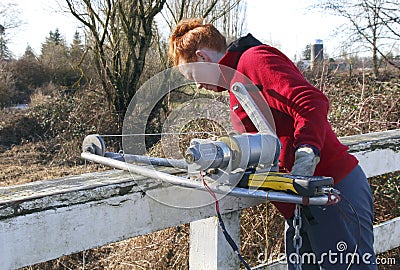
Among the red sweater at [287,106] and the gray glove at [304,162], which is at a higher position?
the red sweater at [287,106]

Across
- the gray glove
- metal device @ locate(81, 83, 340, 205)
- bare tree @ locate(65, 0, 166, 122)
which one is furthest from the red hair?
bare tree @ locate(65, 0, 166, 122)

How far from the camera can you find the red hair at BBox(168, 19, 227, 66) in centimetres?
201

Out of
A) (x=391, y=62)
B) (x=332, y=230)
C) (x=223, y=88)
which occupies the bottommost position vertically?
(x=332, y=230)

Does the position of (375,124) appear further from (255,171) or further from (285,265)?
(255,171)

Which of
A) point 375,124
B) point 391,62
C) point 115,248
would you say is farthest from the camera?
point 391,62

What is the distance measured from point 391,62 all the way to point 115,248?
20.9ft

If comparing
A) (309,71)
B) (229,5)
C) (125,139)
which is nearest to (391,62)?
(309,71)

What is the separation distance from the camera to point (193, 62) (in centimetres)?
201

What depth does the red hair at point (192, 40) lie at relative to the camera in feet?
6.60

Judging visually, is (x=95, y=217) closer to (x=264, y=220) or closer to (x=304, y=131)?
(x=304, y=131)

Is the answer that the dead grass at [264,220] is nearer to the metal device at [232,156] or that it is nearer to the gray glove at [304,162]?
the metal device at [232,156]

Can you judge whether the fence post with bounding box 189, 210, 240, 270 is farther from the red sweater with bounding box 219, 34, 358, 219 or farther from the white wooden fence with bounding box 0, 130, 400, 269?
the red sweater with bounding box 219, 34, 358, 219

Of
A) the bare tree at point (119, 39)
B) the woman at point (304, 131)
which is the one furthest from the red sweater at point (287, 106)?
the bare tree at point (119, 39)

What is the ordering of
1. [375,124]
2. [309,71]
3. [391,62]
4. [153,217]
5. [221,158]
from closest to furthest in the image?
[221,158] < [153,217] < [375,124] < [309,71] < [391,62]
